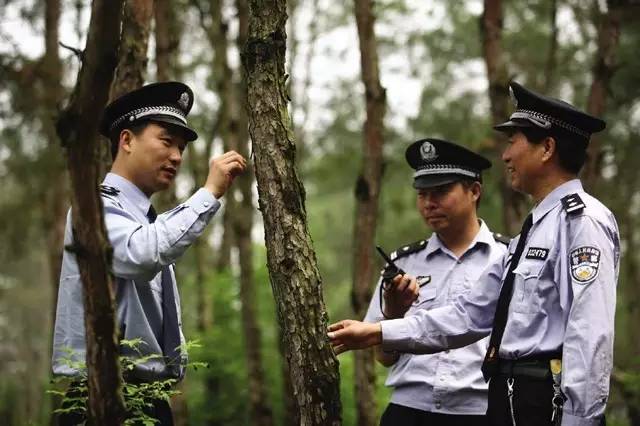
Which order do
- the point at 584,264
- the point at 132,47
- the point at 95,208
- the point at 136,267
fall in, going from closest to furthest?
1. the point at 95,208
2. the point at 584,264
3. the point at 136,267
4. the point at 132,47

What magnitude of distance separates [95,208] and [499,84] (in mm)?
6542

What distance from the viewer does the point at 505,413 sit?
3.82 meters

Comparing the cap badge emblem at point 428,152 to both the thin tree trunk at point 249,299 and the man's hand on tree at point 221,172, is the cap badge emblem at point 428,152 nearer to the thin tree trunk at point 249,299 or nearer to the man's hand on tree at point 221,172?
the man's hand on tree at point 221,172

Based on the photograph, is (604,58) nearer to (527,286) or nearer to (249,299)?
(249,299)

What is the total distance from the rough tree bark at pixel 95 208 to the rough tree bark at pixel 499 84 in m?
6.01

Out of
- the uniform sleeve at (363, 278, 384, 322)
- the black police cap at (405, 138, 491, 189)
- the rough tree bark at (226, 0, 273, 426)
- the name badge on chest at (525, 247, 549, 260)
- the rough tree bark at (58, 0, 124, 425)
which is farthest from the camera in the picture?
the rough tree bark at (226, 0, 273, 426)

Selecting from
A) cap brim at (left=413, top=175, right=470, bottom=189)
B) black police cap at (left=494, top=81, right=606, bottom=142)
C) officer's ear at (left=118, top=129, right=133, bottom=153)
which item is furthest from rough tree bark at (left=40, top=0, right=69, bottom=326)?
black police cap at (left=494, top=81, right=606, bottom=142)

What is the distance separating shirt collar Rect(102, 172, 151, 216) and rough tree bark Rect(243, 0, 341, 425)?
2.25ft

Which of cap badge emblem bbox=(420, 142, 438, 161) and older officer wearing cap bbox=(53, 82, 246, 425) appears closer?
older officer wearing cap bbox=(53, 82, 246, 425)

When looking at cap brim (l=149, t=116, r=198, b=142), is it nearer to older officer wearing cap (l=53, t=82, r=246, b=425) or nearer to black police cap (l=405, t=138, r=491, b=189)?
older officer wearing cap (l=53, t=82, r=246, b=425)

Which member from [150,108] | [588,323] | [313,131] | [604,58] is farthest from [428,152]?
[313,131]

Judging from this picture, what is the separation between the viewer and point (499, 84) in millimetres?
8836

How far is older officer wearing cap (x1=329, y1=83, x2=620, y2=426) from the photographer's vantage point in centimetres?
348

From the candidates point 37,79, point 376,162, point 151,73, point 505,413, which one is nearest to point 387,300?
point 505,413
